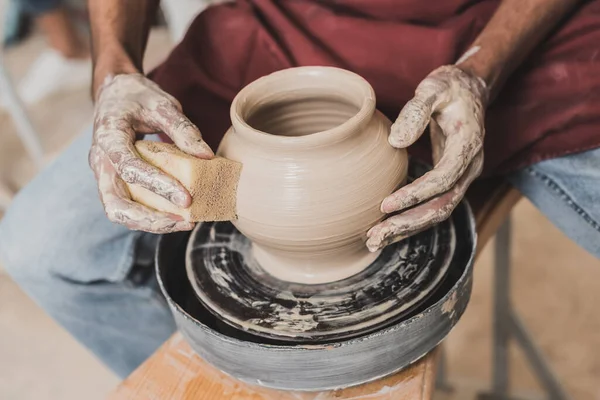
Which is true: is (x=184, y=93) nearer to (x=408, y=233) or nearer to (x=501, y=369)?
(x=408, y=233)

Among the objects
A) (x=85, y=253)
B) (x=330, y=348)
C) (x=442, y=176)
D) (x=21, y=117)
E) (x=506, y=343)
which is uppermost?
(x=442, y=176)

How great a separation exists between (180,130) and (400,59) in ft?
1.25

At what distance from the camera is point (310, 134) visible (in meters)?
0.77

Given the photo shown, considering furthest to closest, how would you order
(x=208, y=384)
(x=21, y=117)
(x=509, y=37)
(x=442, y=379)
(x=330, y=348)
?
(x=21, y=117), (x=442, y=379), (x=509, y=37), (x=208, y=384), (x=330, y=348)

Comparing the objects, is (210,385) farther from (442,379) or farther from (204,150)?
(442,379)

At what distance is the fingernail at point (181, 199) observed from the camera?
71 centimetres

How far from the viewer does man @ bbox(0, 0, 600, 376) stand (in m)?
0.77

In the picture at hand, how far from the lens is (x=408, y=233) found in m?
0.75

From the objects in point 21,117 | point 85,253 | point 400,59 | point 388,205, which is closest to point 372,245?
point 388,205

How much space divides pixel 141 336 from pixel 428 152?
0.61 metres

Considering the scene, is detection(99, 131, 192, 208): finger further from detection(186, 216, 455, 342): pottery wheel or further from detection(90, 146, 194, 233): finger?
detection(186, 216, 455, 342): pottery wheel

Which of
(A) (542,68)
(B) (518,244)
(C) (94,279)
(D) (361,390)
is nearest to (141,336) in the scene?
(C) (94,279)

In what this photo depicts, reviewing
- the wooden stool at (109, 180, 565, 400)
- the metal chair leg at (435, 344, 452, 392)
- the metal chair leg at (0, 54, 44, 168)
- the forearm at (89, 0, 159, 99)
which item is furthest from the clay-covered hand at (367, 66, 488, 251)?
the metal chair leg at (0, 54, 44, 168)

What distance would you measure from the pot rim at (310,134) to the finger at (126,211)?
0.13m
